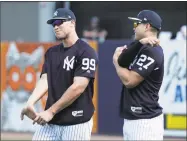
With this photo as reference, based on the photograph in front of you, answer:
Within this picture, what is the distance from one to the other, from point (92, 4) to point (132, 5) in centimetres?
130

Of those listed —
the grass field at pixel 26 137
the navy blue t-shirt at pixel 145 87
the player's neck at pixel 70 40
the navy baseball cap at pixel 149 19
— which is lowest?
the grass field at pixel 26 137

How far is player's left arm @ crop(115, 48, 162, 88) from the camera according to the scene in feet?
18.7

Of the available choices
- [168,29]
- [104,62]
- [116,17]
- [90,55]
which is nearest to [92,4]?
[116,17]

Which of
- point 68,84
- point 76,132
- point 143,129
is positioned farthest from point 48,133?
point 143,129

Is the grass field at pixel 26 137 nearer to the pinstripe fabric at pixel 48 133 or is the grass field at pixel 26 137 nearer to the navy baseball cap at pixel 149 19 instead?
the pinstripe fabric at pixel 48 133

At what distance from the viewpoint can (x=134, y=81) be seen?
5.73 m

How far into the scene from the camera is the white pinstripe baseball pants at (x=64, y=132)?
582 centimetres

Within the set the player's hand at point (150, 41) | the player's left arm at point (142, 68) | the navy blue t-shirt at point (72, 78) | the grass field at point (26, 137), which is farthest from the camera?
the grass field at point (26, 137)

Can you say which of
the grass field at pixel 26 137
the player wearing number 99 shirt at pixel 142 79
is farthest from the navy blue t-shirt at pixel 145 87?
the grass field at pixel 26 137

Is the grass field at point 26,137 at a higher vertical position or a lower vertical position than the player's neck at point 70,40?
lower

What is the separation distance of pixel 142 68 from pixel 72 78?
666 millimetres

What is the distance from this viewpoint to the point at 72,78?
19.2ft

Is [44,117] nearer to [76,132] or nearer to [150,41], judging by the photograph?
[76,132]

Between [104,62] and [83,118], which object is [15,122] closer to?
[104,62]
